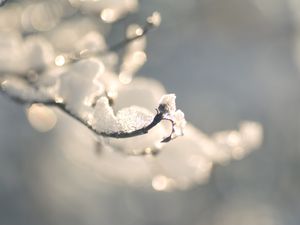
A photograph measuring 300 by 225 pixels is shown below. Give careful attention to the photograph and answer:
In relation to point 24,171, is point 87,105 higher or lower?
lower

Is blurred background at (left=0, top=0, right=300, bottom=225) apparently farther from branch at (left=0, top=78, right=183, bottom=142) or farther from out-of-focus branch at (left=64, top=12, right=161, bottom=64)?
branch at (left=0, top=78, right=183, bottom=142)

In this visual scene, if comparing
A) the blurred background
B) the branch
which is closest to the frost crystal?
the branch

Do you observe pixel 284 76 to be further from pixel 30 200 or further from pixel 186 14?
pixel 30 200

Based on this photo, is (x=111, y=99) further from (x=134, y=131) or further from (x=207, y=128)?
A: (x=207, y=128)

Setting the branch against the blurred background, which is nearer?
the branch

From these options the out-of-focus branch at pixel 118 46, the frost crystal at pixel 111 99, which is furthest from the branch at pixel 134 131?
the out-of-focus branch at pixel 118 46

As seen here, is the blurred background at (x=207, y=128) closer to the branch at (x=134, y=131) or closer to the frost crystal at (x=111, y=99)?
the frost crystal at (x=111, y=99)

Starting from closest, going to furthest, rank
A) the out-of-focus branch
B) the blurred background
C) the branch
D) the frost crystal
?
1. the branch
2. the frost crystal
3. the out-of-focus branch
4. the blurred background

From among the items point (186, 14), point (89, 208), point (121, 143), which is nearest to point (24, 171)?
point (89, 208)
